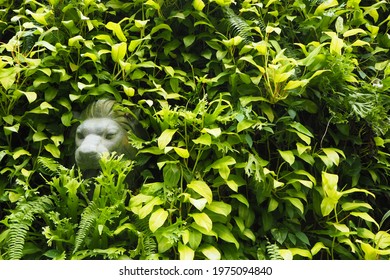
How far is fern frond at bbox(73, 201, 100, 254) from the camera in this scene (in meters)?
2.37

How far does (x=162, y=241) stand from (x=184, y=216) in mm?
241

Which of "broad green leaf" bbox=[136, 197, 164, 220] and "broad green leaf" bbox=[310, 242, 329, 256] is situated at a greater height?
"broad green leaf" bbox=[136, 197, 164, 220]

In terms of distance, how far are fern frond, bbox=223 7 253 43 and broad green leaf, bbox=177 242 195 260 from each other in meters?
1.50

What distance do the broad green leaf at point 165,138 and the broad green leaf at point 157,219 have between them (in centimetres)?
38

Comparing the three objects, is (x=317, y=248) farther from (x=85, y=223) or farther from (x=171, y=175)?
(x=85, y=223)

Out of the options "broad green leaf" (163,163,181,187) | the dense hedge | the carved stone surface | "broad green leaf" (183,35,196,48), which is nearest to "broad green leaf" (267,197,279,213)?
the dense hedge

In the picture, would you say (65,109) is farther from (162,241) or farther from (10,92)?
(162,241)

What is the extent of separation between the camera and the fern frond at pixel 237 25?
305cm

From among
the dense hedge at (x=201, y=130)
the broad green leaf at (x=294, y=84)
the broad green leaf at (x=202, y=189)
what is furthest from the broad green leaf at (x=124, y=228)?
the broad green leaf at (x=294, y=84)

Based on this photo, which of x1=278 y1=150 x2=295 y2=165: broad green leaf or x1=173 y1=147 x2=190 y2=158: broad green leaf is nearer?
x1=173 y1=147 x2=190 y2=158: broad green leaf

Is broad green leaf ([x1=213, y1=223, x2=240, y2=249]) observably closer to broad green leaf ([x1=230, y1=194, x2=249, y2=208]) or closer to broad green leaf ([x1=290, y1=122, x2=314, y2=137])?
broad green leaf ([x1=230, y1=194, x2=249, y2=208])

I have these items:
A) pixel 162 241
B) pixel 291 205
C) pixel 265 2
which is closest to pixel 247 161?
pixel 291 205

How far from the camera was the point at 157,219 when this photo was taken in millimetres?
2357

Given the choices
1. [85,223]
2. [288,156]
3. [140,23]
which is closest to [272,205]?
[288,156]
